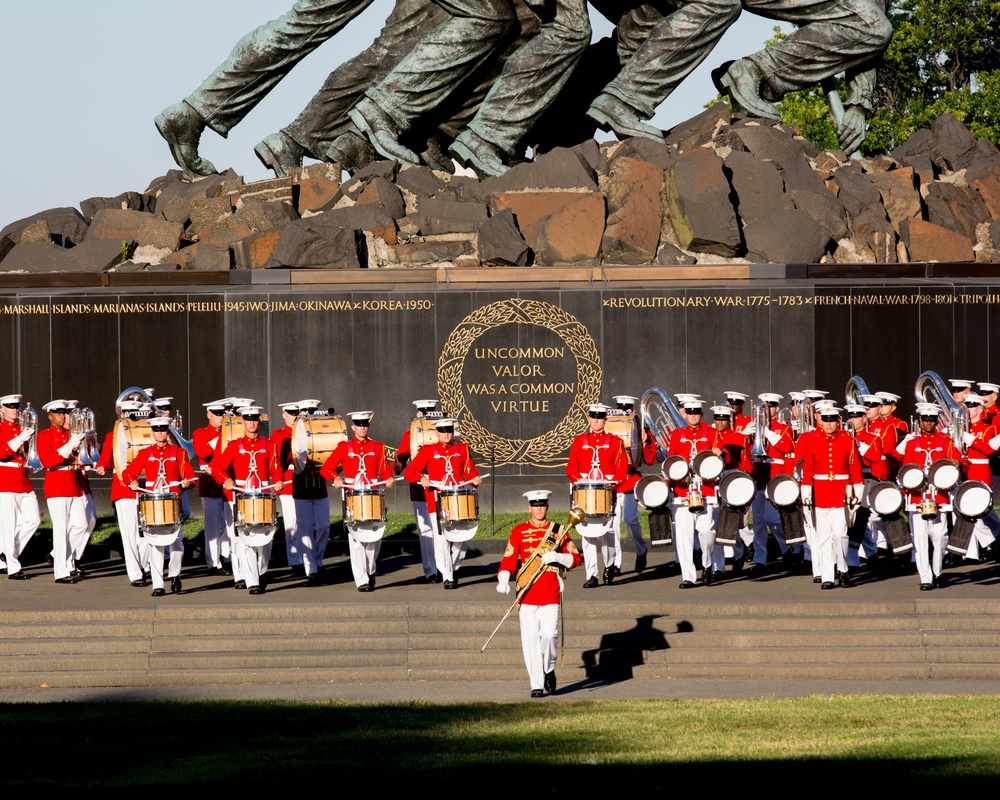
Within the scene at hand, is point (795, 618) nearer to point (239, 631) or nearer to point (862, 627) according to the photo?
point (862, 627)

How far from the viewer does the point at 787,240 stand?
22.9 metres

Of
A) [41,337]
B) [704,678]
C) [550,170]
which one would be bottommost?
[704,678]

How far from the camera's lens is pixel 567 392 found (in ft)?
72.5

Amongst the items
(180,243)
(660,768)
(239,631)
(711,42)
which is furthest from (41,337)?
(660,768)

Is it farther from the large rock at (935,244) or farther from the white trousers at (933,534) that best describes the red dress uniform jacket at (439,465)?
the large rock at (935,244)

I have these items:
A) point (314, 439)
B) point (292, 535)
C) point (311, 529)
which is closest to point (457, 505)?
point (314, 439)

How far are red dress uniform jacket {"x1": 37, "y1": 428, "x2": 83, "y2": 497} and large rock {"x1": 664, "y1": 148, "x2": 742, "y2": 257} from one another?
9.70 m

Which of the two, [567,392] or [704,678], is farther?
[567,392]

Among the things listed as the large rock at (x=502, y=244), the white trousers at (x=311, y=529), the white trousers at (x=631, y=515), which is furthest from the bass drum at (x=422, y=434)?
the large rock at (x=502, y=244)

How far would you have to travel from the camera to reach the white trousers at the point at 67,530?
17047 mm

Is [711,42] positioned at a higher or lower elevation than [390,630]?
higher

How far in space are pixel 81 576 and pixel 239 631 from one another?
3.30 meters

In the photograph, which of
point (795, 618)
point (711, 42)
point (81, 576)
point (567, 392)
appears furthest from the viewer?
point (711, 42)

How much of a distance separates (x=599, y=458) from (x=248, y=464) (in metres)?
3.62
